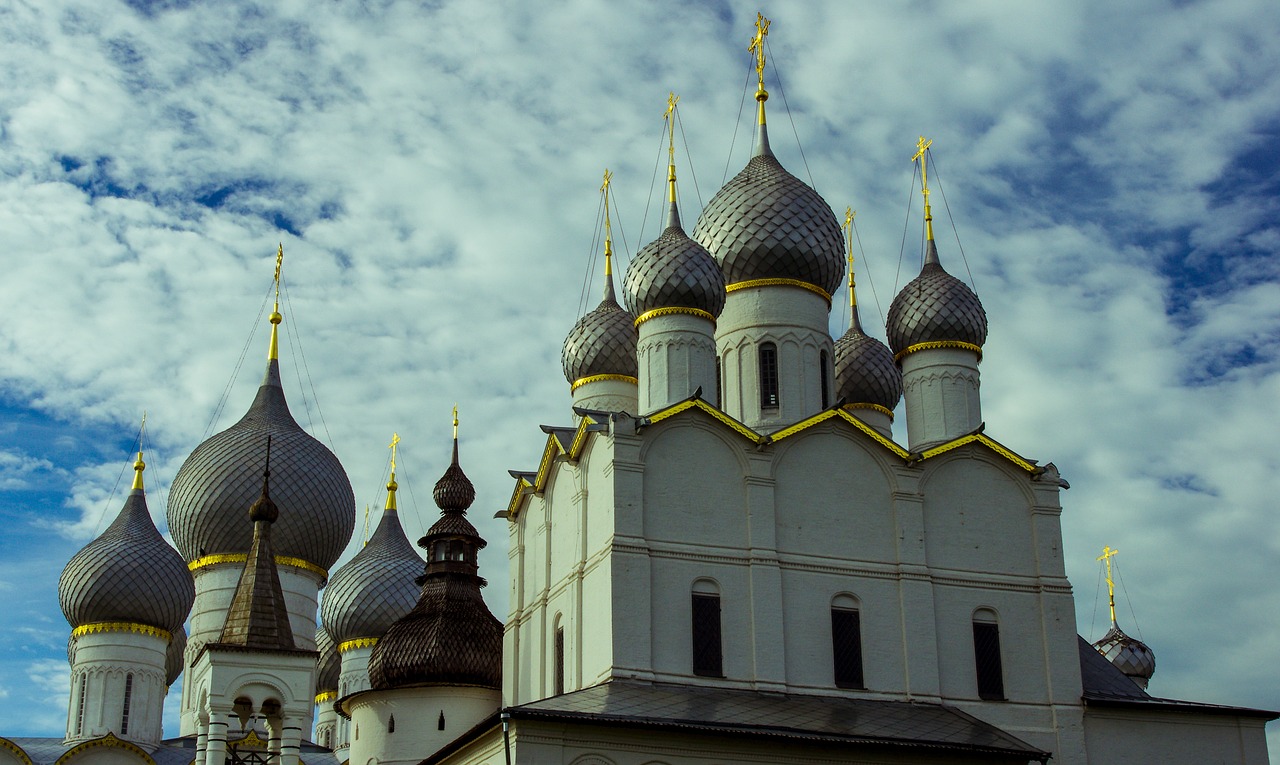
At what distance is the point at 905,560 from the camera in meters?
21.2

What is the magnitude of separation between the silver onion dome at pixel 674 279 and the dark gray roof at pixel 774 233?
68 centimetres

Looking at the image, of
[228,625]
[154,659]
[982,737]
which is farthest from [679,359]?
[154,659]

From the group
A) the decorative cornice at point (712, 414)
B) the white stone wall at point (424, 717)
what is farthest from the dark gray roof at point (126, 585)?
the decorative cornice at point (712, 414)

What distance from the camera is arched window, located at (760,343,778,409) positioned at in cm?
2280

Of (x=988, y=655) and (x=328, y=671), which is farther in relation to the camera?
(x=328, y=671)

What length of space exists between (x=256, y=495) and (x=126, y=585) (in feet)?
9.63

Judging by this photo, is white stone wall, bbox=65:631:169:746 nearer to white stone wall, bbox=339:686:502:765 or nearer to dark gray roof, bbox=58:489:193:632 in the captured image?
dark gray roof, bbox=58:489:193:632

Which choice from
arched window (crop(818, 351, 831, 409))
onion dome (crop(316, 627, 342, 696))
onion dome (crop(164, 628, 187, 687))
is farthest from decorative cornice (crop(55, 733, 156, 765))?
arched window (crop(818, 351, 831, 409))

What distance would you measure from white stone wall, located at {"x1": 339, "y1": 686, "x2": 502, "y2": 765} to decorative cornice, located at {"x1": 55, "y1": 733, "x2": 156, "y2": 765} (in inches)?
244

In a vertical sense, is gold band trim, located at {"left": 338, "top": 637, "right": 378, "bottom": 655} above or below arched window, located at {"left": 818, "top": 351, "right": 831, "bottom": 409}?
below

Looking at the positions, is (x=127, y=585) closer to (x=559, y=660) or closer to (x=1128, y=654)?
(x=559, y=660)

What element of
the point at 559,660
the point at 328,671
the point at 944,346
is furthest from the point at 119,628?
the point at 944,346

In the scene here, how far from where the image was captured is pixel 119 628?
31.1m

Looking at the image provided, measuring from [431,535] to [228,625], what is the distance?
3.67 metres
